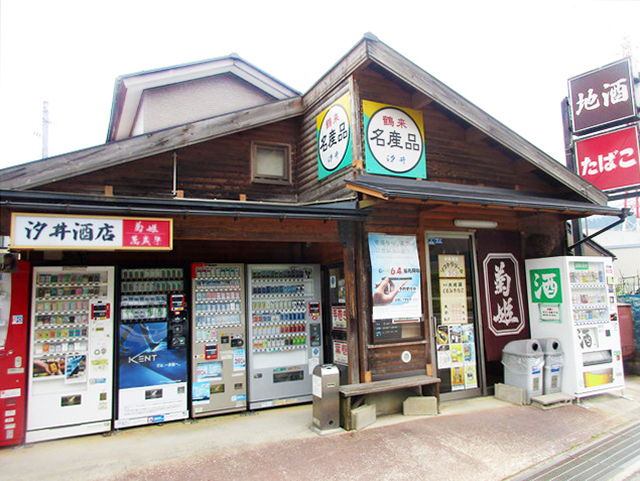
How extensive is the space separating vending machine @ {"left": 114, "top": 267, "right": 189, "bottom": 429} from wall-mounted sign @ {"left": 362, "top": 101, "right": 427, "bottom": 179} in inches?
145

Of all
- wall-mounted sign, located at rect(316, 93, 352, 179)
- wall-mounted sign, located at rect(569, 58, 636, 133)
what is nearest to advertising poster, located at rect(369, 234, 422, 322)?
wall-mounted sign, located at rect(316, 93, 352, 179)

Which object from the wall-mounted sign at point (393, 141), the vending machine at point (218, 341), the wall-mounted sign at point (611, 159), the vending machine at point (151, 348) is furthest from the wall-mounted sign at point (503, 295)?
the vending machine at point (151, 348)

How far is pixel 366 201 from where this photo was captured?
6477mm

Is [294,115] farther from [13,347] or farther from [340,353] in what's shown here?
[13,347]

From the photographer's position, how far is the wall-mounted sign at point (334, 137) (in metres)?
7.00

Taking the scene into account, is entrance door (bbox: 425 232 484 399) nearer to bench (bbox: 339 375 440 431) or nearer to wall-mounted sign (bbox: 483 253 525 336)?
wall-mounted sign (bbox: 483 253 525 336)

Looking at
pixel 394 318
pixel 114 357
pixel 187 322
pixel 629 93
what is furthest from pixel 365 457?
pixel 629 93

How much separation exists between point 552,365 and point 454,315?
1.80 meters

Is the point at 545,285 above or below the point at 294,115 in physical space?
below

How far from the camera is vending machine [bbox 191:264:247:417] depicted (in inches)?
261

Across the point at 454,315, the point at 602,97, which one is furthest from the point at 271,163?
the point at 602,97

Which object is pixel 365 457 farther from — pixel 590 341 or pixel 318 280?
pixel 590 341

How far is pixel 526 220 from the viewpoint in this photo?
28.0 feet

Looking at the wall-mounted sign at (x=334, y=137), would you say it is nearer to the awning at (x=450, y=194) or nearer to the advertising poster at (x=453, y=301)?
the awning at (x=450, y=194)
